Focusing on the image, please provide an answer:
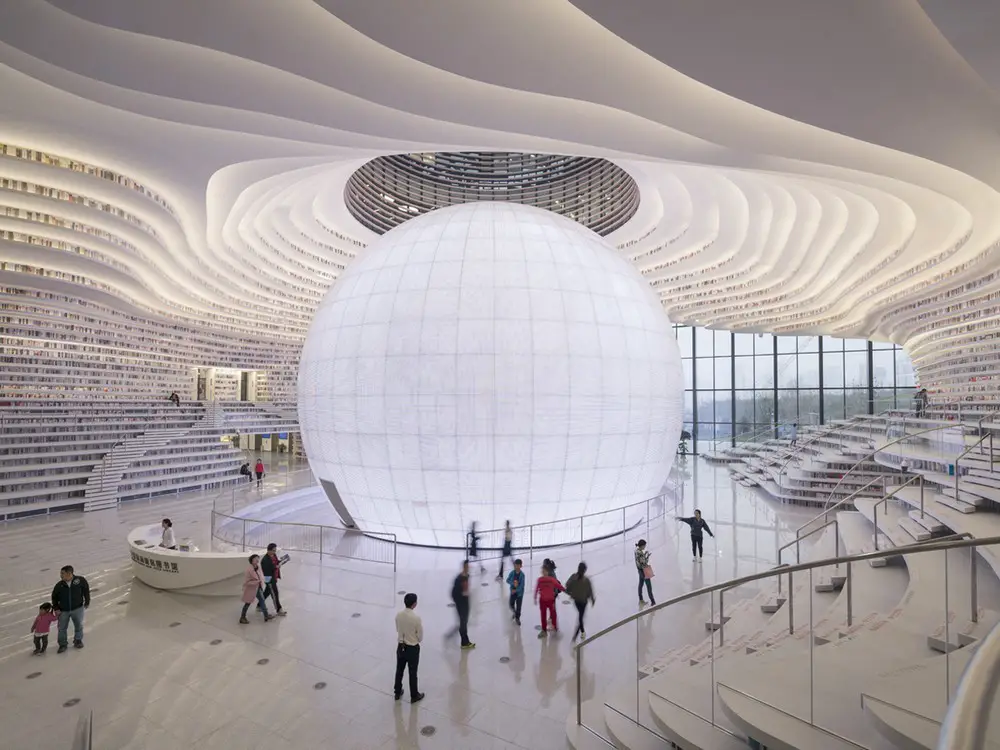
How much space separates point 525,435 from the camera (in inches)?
415

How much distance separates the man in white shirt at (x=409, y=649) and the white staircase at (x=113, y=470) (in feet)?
51.4

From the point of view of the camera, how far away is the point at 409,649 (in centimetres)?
551

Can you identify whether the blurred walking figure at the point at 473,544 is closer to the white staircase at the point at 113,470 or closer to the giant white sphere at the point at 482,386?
the giant white sphere at the point at 482,386

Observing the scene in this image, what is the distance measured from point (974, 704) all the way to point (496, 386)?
879cm

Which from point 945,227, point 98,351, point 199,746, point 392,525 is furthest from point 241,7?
point 98,351

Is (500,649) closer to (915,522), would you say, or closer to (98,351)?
(915,522)

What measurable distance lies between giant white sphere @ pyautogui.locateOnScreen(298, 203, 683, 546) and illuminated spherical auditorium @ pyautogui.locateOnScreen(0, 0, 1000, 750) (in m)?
0.08

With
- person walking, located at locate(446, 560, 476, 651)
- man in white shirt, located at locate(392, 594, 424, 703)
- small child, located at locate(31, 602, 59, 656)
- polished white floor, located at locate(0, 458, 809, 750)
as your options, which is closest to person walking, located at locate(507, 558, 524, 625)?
polished white floor, located at locate(0, 458, 809, 750)

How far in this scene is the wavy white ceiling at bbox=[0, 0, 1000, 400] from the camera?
5.87 metres

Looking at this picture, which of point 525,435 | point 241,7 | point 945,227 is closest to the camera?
point 241,7

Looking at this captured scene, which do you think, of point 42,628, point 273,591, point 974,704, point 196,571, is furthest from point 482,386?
point 974,704

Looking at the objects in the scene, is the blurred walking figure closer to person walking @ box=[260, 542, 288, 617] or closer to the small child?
person walking @ box=[260, 542, 288, 617]

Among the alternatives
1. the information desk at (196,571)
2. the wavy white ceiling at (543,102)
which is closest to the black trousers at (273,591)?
the information desk at (196,571)

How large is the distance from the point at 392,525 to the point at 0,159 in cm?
1181
